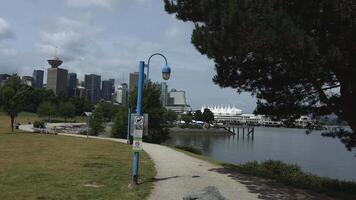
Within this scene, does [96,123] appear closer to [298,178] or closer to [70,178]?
[298,178]

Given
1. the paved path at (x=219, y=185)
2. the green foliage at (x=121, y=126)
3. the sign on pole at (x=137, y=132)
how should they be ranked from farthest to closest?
the green foliage at (x=121, y=126) → the sign on pole at (x=137, y=132) → the paved path at (x=219, y=185)

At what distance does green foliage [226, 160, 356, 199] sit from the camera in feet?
54.9

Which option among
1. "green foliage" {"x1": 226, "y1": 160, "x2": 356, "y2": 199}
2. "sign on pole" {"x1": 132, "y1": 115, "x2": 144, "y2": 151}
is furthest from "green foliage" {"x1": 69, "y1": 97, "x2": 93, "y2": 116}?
"sign on pole" {"x1": 132, "y1": 115, "x2": 144, "y2": 151}

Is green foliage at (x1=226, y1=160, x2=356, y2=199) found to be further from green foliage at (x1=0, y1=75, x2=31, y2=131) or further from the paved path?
green foliage at (x1=0, y1=75, x2=31, y2=131)

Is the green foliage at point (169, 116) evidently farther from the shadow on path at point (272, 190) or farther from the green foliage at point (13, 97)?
the shadow on path at point (272, 190)

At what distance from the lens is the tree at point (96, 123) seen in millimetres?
65438

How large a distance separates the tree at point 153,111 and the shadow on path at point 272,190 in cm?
3236

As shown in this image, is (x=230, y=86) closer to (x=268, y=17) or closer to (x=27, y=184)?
(x=268, y=17)

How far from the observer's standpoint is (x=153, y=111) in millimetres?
48875

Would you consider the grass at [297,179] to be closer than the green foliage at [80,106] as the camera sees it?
Yes

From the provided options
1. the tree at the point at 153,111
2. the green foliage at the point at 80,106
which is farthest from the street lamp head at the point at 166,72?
the green foliage at the point at 80,106

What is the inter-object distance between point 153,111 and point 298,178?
95.0ft

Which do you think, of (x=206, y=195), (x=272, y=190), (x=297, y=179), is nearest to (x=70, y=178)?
(x=272, y=190)

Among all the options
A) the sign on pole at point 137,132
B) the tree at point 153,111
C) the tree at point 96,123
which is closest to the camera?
the sign on pole at point 137,132
